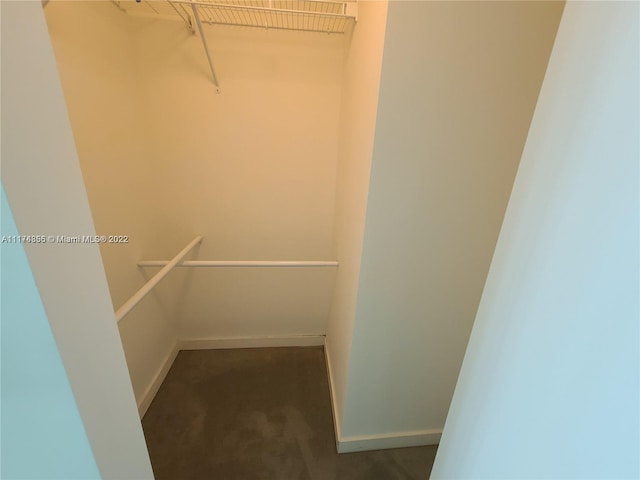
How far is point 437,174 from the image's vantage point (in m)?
1.01

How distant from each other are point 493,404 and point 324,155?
163 cm

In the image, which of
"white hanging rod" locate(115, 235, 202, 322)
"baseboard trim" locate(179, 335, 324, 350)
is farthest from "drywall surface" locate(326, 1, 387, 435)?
"white hanging rod" locate(115, 235, 202, 322)

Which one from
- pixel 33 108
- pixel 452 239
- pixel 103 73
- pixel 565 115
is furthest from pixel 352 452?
pixel 103 73

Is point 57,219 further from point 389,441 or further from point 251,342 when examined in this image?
point 251,342

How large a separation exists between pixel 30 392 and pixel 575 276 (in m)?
0.91

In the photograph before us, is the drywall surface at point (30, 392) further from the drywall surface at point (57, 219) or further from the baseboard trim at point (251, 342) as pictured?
the baseboard trim at point (251, 342)

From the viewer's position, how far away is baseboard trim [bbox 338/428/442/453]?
1.47 m

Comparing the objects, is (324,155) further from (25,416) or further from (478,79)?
(25,416)

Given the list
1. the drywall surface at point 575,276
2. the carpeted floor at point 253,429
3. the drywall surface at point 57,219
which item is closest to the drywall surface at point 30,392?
the drywall surface at point 57,219

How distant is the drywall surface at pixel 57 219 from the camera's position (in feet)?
1.23

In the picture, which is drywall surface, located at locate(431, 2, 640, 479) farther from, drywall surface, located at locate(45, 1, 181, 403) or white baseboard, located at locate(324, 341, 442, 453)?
drywall surface, located at locate(45, 1, 181, 403)

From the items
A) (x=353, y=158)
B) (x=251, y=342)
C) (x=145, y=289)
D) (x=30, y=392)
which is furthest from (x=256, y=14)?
(x=251, y=342)

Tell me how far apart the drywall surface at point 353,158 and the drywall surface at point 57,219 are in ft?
2.78

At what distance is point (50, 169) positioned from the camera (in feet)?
1.44
